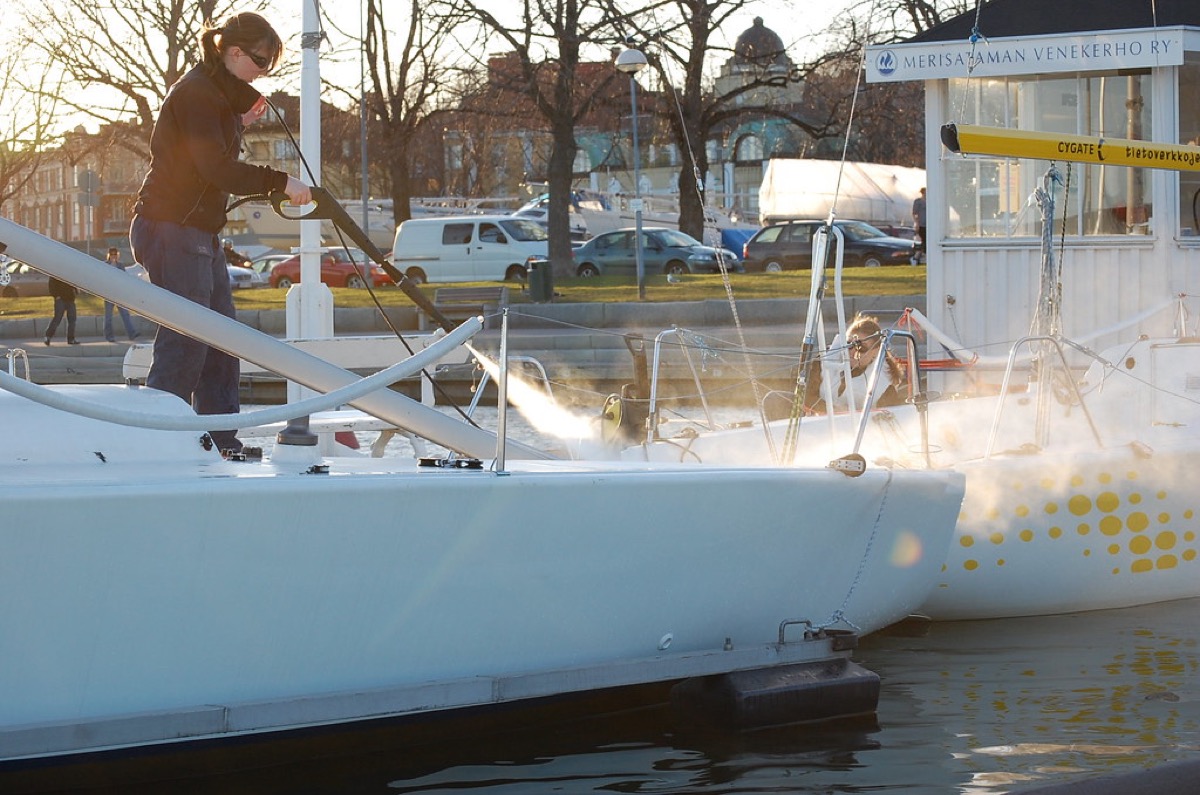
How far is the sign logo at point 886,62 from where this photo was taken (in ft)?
36.8

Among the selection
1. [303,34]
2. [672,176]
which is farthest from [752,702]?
[672,176]

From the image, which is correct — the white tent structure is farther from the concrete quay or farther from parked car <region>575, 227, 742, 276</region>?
the concrete quay

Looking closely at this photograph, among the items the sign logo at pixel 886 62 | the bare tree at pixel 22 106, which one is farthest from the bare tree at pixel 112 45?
the sign logo at pixel 886 62

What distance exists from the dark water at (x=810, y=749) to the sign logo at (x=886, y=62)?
20.3ft

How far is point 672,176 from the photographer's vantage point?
7981 centimetres

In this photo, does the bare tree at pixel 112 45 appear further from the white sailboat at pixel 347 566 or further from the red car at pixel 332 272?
the white sailboat at pixel 347 566

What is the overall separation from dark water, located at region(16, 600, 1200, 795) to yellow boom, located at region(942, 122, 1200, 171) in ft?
7.34

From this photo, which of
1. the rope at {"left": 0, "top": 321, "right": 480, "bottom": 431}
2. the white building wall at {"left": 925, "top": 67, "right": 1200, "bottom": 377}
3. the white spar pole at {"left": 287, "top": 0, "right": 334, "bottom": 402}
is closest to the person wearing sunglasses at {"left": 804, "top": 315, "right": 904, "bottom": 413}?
the white building wall at {"left": 925, "top": 67, "right": 1200, "bottom": 377}

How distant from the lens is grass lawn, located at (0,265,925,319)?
74.5 ft

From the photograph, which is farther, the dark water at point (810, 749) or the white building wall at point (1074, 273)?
the white building wall at point (1074, 273)

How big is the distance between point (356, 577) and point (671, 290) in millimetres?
20032

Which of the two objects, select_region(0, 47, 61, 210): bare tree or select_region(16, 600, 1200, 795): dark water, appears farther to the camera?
select_region(0, 47, 61, 210): bare tree

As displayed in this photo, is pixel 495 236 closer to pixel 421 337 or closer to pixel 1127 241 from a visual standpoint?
pixel 1127 241

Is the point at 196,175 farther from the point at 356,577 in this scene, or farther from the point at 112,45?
the point at 112,45
